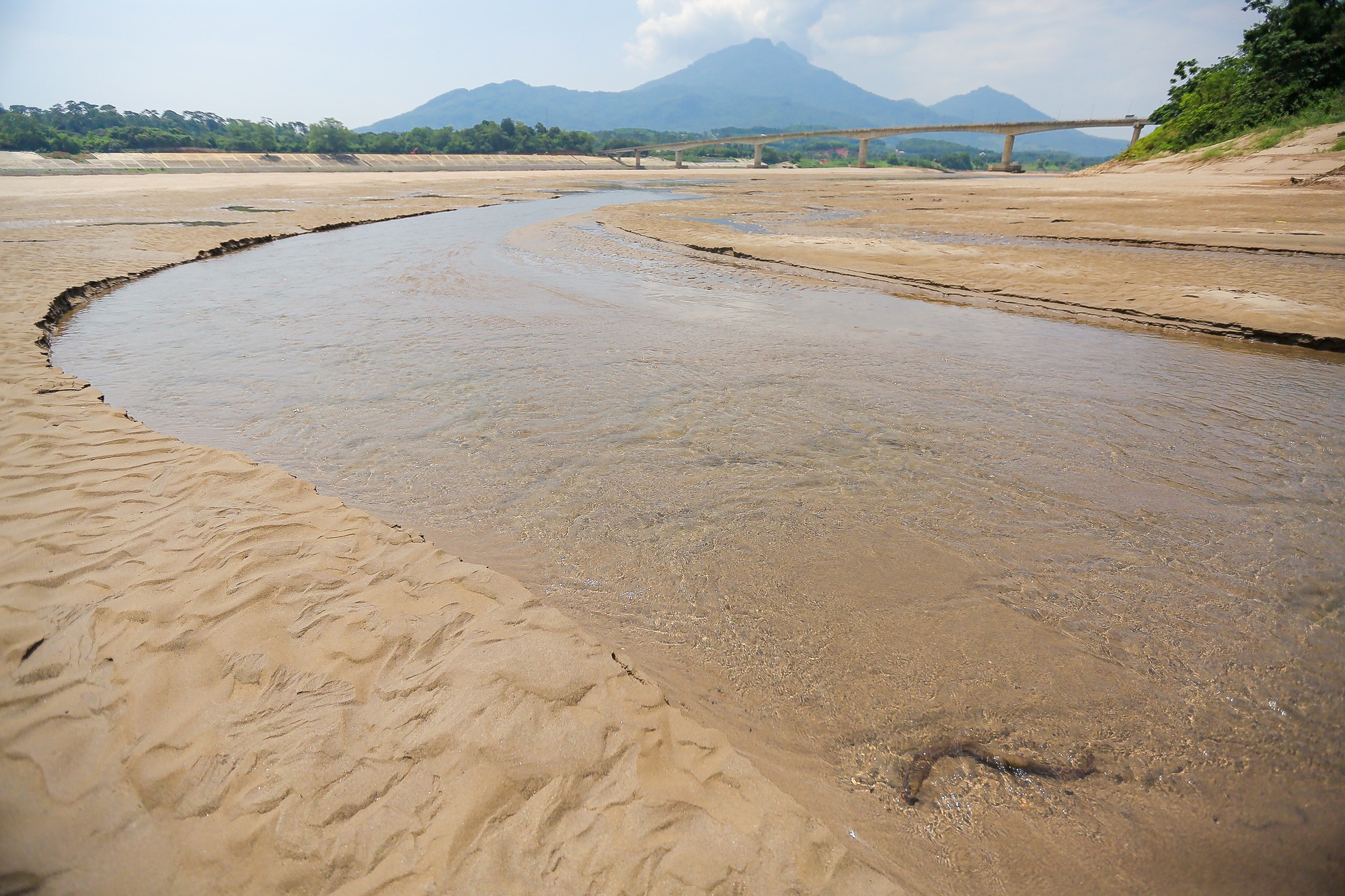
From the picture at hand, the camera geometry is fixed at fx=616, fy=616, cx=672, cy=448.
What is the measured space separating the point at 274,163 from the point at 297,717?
83.6 metres

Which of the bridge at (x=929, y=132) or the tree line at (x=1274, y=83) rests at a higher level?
the bridge at (x=929, y=132)

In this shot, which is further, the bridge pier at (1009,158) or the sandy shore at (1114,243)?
the bridge pier at (1009,158)

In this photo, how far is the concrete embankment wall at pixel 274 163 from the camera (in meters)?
53.7

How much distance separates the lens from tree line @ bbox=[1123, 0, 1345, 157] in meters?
28.3

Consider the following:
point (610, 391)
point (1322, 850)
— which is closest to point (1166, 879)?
point (1322, 850)

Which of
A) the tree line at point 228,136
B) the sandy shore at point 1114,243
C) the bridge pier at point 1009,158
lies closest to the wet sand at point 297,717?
the sandy shore at point 1114,243

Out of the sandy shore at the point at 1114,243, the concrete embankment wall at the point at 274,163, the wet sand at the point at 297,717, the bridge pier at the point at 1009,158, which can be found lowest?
the wet sand at the point at 297,717

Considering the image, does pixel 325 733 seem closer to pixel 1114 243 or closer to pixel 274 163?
pixel 1114 243

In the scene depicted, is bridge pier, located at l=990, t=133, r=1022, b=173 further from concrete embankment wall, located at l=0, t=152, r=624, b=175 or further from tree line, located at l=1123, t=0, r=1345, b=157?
concrete embankment wall, located at l=0, t=152, r=624, b=175

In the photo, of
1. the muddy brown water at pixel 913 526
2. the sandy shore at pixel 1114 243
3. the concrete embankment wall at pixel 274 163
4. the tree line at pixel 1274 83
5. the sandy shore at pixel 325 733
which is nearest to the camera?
the sandy shore at pixel 325 733

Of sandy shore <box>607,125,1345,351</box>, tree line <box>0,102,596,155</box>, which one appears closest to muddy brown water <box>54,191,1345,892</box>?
sandy shore <box>607,125,1345,351</box>

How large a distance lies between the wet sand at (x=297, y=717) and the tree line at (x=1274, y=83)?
3715cm

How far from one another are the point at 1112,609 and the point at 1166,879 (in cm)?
156

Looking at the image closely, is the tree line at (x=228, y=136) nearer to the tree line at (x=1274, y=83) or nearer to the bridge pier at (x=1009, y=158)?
the bridge pier at (x=1009, y=158)
